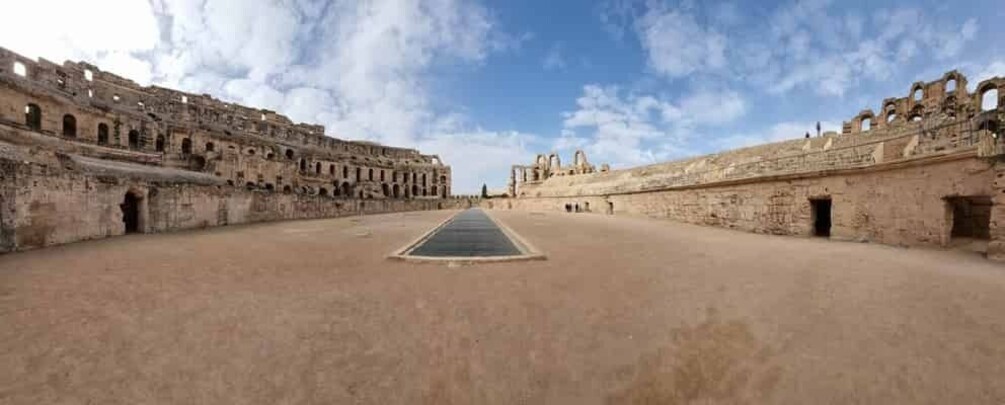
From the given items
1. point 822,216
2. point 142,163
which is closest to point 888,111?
point 822,216

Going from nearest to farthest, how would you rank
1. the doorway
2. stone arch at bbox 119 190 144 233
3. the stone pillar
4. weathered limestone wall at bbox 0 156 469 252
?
1. the stone pillar
2. weathered limestone wall at bbox 0 156 469 252
3. the doorway
4. stone arch at bbox 119 190 144 233

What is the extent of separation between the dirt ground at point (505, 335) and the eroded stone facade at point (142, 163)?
16.4ft

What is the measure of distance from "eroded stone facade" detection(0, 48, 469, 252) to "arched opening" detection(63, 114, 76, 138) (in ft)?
0.19

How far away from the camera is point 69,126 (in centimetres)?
1984

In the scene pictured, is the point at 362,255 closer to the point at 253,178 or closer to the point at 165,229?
the point at 165,229

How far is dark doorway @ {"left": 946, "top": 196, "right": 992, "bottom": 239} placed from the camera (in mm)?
7907

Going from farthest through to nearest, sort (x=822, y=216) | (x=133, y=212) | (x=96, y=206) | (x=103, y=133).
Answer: (x=103, y=133)
(x=133, y=212)
(x=822, y=216)
(x=96, y=206)

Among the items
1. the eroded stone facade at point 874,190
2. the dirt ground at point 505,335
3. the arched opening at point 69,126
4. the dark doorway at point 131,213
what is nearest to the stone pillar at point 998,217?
the eroded stone facade at point 874,190

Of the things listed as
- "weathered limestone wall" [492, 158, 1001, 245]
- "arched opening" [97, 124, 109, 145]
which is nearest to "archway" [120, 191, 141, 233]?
"arched opening" [97, 124, 109, 145]

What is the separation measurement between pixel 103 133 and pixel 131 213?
15593mm

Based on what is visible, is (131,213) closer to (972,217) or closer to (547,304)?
(547,304)

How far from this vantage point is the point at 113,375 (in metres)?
2.53

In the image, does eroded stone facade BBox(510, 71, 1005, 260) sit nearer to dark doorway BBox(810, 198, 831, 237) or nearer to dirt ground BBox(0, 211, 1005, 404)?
dark doorway BBox(810, 198, 831, 237)

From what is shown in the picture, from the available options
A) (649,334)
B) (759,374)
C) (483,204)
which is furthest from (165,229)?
(483,204)
